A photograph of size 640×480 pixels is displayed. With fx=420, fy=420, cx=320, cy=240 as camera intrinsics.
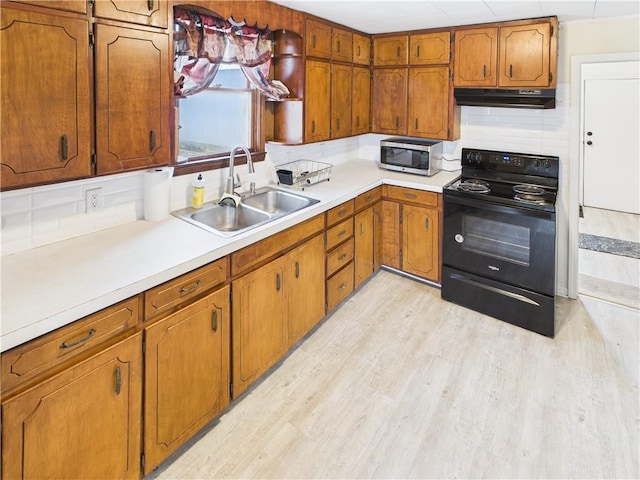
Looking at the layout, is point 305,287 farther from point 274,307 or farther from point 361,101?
point 361,101

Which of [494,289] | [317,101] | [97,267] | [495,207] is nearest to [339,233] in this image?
[317,101]

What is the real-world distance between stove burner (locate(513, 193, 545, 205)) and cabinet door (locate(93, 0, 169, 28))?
2.52m

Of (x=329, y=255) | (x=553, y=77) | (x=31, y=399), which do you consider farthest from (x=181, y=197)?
(x=553, y=77)

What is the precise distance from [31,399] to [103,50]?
4.34ft

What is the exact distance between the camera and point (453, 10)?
290cm

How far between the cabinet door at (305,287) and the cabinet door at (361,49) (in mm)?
1823

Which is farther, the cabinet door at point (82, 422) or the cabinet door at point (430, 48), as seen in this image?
the cabinet door at point (430, 48)

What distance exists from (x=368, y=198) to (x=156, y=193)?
5.85 ft

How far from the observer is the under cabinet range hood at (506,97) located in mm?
3141

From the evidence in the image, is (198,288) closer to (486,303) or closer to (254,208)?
(254,208)

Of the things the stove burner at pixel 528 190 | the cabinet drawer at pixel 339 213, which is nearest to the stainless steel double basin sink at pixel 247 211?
the cabinet drawer at pixel 339 213

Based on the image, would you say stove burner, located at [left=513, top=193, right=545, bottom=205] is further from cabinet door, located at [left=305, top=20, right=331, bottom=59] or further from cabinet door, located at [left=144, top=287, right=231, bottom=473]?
cabinet door, located at [left=144, top=287, right=231, bottom=473]

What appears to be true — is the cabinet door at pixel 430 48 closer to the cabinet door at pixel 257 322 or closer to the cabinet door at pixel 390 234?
the cabinet door at pixel 390 234

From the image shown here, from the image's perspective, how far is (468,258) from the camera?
330 cm
